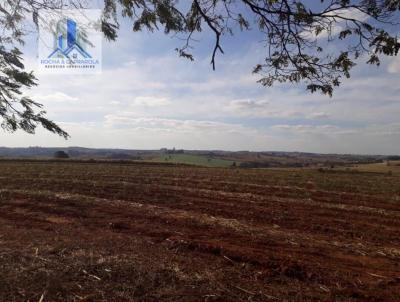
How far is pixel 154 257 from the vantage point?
19.1ft

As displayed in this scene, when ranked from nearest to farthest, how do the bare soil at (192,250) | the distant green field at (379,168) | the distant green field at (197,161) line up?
the bare soil at (192,250) < the distant green field at (379,168) < the distant green field at (197,161)

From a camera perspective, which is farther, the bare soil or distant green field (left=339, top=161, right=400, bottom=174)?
distant green field (left=339, top=161, right=400, bottom=174)

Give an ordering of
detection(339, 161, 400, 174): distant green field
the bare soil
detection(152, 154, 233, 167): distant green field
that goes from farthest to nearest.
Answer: detection(152, 154, 233, 167): distant green field, detection(339, 161, 400, 174): distant green field, the bare soil

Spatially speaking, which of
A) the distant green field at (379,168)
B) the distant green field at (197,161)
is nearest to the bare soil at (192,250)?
the distant green field at (379,168)

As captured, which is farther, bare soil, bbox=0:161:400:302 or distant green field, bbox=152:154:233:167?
distant green field, bbox=152:154:233:167

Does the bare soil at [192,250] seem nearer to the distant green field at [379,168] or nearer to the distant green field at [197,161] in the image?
the distant green field at [379,168]

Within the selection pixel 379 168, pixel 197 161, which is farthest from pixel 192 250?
pixel 197 161

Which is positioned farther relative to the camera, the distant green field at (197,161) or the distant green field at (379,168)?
the distant green field at (197,161)

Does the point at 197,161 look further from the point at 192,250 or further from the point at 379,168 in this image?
the point at 192,250

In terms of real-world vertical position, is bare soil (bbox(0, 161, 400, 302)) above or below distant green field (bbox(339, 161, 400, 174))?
above

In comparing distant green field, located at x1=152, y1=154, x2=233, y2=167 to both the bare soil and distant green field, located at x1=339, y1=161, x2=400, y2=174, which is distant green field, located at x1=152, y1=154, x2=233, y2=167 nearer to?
distant green field, located at x1=339, y1=161, x2=400, y2=174

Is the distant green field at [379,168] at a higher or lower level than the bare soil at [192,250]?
lower

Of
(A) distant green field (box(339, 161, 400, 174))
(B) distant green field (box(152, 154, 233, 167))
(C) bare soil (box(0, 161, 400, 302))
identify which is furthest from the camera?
(B) distant green field (box(152, 154, 233, 167))

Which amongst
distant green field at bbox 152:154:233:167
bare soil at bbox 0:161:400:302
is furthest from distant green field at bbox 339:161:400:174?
bare soil at bbox 0:161:400:302
